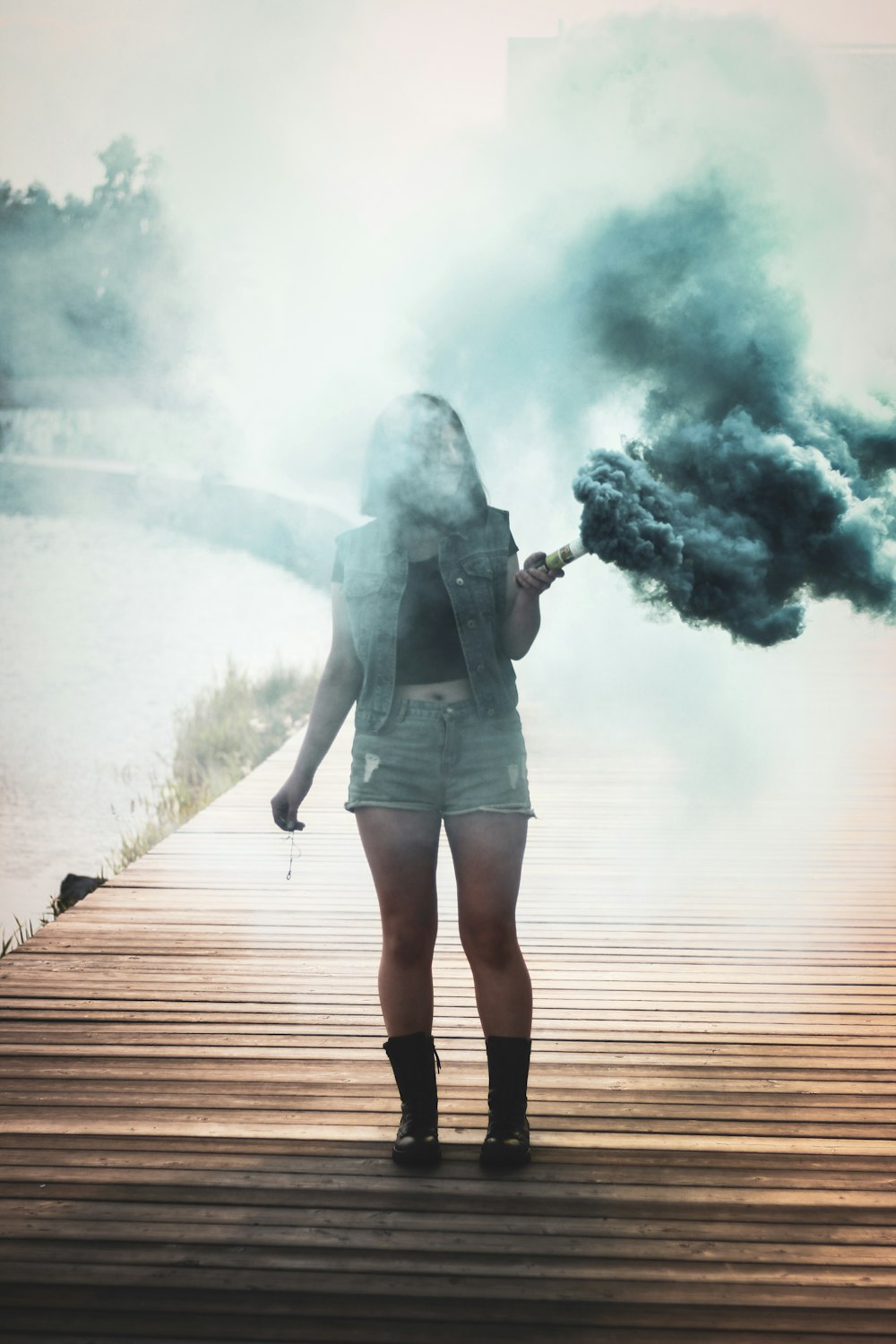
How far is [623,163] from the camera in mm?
3404

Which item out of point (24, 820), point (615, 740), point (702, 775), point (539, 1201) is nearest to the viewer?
point (539, 1201)

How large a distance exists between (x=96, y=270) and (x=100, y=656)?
9698mm

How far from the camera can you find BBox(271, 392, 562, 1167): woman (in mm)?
2021

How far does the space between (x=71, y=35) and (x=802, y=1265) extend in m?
5.63

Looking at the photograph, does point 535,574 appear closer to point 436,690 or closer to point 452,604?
point 452,604

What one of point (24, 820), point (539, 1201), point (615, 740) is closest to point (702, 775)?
point (615, 740)

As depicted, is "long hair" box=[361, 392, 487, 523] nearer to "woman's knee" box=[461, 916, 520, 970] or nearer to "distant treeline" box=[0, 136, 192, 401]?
"woman's knee" box=[461, 916, 520, 970]

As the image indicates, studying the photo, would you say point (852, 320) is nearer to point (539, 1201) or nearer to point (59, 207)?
point (539, 1201)

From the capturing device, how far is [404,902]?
2055mm

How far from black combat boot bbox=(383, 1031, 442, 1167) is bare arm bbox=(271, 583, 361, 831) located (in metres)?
0.43

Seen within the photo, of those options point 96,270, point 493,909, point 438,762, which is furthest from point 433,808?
point 96,270

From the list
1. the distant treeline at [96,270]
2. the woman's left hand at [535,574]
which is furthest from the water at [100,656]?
the woman's left hand at [535,574]

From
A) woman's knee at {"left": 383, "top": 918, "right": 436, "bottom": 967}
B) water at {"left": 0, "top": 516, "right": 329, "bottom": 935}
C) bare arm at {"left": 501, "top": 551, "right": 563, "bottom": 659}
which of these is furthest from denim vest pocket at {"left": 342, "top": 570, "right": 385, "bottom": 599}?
water at {"left": 0, "top": 516, "right": 329, "bottom": 935}

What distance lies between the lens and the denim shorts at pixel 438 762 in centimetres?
202
